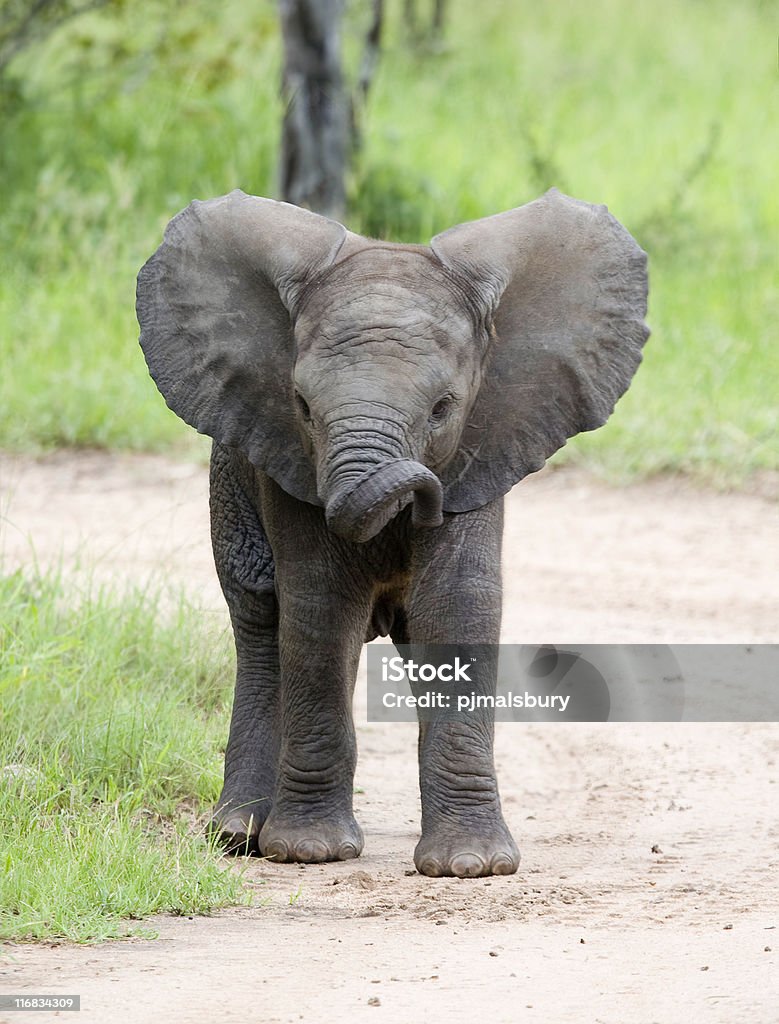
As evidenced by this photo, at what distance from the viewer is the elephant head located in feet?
13.3

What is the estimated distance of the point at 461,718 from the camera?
4.37m

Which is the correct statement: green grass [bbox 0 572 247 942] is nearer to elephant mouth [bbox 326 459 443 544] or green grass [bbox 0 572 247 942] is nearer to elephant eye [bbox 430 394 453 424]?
elephant mouth [bbox 326 459 443 544]

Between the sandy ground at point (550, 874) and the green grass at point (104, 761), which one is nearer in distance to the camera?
the sandy ground at point (550, 874)

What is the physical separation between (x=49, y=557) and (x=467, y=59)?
9.35 meters

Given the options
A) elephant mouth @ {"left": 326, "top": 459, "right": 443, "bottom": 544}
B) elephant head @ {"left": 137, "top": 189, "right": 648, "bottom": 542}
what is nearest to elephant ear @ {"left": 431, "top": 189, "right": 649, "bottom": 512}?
elephant head @ {"left": 137, "top": 189, "right": 648, "bottom": 542}

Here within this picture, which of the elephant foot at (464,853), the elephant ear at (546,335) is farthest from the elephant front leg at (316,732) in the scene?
the elephant ear at (546,335)

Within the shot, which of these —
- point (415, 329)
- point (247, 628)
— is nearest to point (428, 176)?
point (247, 628)

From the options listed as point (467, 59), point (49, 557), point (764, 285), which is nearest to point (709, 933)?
point (49, 557)

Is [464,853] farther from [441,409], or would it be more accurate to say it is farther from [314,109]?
[314,109]

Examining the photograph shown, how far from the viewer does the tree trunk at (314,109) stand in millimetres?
10359

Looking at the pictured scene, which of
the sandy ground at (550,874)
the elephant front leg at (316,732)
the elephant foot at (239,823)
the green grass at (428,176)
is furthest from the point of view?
the green grass at (428,176)

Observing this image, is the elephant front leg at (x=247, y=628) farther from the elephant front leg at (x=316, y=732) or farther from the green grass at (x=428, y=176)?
the green grass at (x=428, y=176)

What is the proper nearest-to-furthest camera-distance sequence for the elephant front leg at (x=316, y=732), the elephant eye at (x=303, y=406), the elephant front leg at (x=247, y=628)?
the elephant eye at (x=303, y=406) → the elephant front leg at (x=316, y=732) → the elephant front leg at (x=247, y=628)

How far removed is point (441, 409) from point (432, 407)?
6 cm
